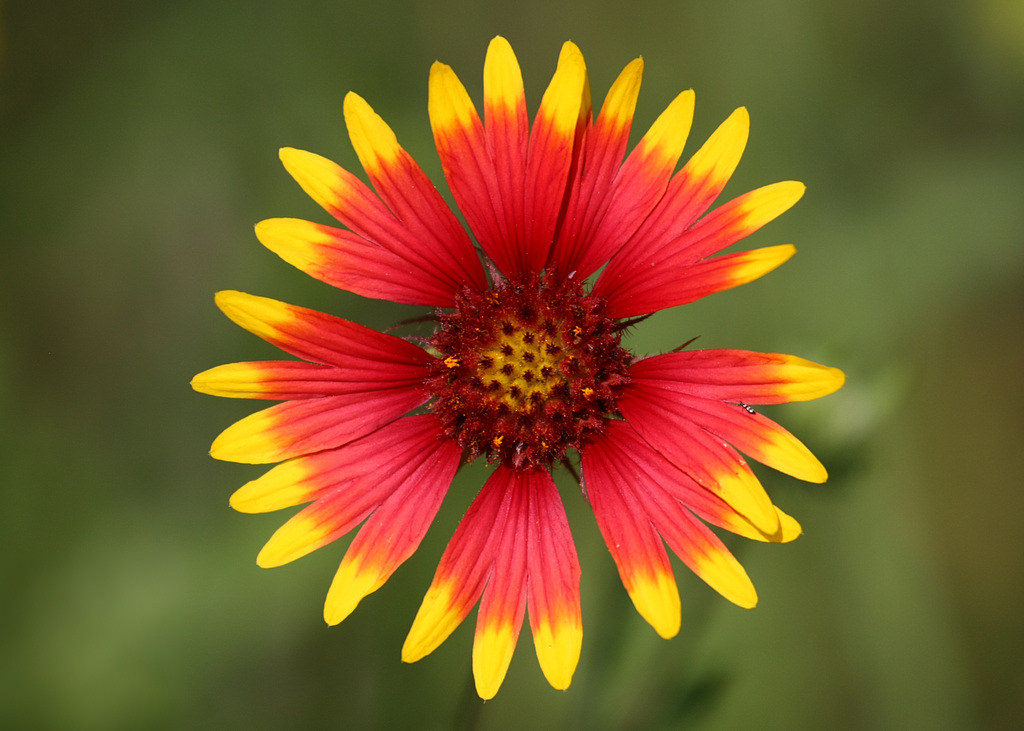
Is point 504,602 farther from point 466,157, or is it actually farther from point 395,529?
point 466,157

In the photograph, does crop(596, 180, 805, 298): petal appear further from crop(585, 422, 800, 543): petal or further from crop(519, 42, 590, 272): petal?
crop(585, 422, 800, 543): petal

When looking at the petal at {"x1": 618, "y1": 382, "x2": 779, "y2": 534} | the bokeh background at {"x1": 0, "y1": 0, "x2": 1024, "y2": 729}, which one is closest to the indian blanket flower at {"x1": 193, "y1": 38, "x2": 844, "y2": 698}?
the petal at {"x1": 618, "y1": 382, "x2": 779, "y2": 534}

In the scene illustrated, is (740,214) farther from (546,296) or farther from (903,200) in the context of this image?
(903,200)

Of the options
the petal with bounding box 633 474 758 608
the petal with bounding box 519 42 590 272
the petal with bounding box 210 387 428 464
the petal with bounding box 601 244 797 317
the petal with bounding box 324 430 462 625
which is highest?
the petal with bounding box 519 42 590 272

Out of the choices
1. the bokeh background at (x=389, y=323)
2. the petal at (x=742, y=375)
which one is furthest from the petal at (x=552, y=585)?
the bokeh background at (x=389, y=323)

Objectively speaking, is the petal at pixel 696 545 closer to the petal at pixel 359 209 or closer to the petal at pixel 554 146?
the petal at pixel 554 146

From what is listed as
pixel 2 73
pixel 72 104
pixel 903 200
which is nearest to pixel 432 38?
pixel 72 104

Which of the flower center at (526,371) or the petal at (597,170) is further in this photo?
the flower center at (526,371)
